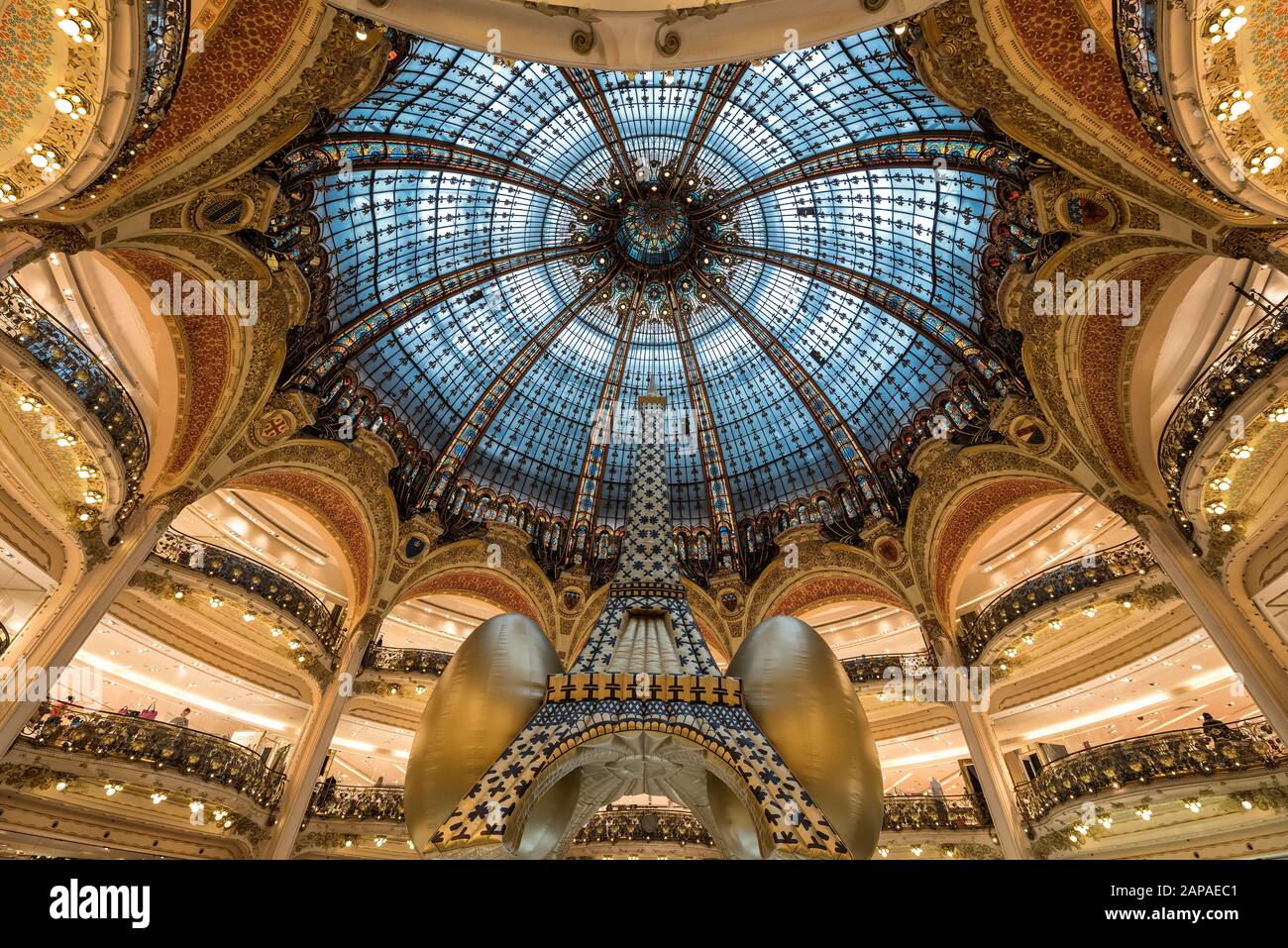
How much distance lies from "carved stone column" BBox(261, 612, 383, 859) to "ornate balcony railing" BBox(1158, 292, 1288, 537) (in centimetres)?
2083

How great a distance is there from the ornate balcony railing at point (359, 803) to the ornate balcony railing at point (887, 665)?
1424 cm

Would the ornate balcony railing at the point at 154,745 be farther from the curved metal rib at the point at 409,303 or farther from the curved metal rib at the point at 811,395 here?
the curved metal rib at the point at 811,395

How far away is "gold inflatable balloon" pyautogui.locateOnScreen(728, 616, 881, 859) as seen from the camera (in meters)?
6.51

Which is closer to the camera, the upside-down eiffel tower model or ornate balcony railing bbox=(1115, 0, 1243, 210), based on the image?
the upside-down eiffel tower model

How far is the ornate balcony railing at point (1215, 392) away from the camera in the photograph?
11352 mm

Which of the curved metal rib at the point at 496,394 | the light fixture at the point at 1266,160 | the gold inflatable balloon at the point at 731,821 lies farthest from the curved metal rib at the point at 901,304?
the gold inflatable balloon at the point at 731,821

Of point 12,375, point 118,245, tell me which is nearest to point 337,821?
point 12,375

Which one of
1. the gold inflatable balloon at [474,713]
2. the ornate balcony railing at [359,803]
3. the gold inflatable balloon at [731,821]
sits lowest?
the gold inflatable balloon at [731,821]

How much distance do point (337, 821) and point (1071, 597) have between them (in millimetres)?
20882

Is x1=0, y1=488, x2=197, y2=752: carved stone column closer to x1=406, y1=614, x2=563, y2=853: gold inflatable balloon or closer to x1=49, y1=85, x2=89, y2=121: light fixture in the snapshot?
x1=49, y1=85, x2=89, y2=121: light fixture

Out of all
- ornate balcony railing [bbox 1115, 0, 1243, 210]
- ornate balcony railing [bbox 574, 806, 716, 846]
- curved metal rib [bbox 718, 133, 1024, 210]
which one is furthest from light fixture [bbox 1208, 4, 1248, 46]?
ornate balcony railing [bbox 574, 806, 716, 846]

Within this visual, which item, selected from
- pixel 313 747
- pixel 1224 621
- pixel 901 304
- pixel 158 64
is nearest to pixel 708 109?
pixel 901 304

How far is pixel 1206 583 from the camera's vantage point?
42.7 feet

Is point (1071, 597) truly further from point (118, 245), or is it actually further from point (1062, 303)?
point (118, 245)
